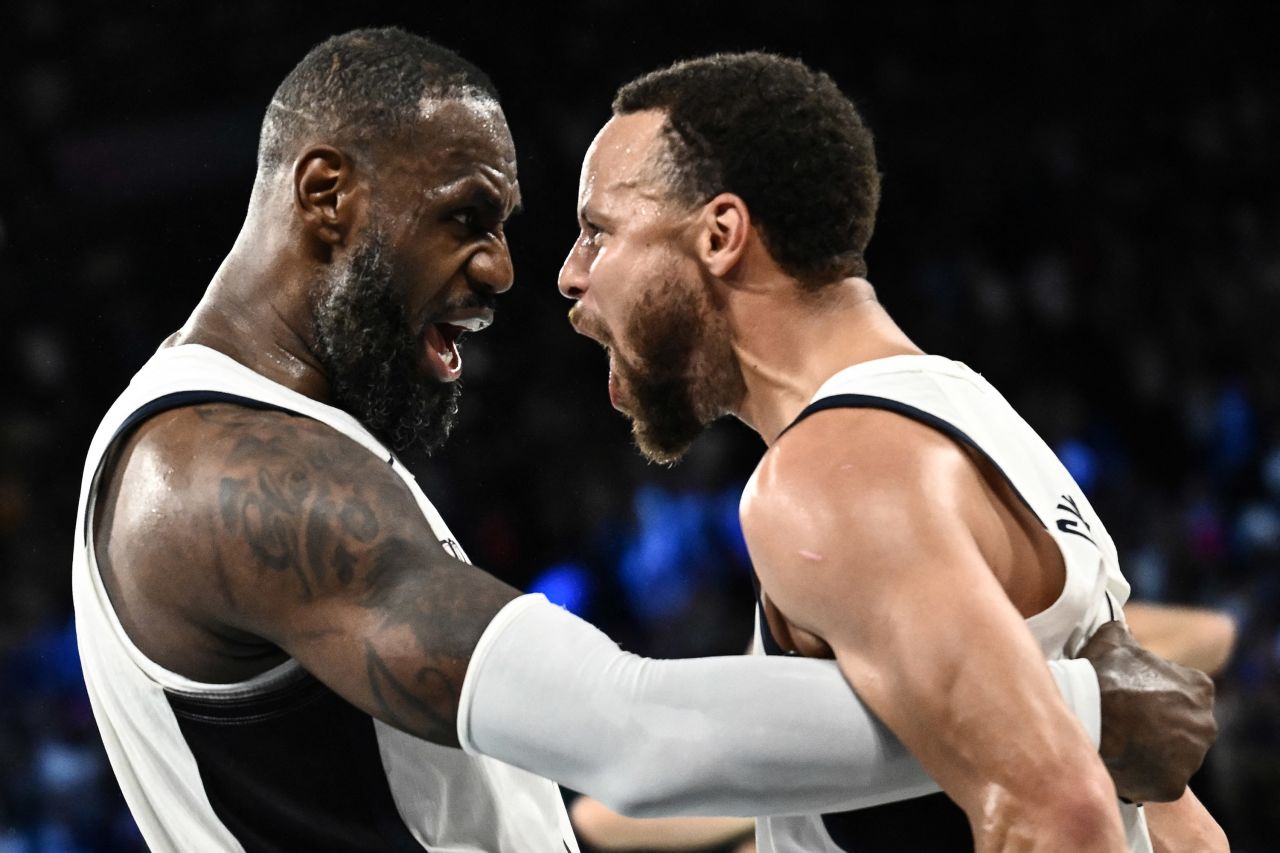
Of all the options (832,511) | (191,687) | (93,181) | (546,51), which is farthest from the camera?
(546,51)

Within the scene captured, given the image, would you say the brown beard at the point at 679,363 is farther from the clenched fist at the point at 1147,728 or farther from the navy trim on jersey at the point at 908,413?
the clenched fist at the point at 1147,728

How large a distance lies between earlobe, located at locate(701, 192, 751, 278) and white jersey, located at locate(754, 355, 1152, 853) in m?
0.31

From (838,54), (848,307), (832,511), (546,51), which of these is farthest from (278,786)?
(838,54)

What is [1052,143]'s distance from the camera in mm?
9141

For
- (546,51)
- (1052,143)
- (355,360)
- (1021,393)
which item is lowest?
(1021,393)

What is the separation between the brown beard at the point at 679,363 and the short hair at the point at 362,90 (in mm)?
497

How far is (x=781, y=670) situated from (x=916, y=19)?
342 inches

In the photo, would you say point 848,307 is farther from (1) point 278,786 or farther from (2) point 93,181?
(2) point 93,181

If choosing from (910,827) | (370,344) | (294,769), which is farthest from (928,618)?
(370,344)

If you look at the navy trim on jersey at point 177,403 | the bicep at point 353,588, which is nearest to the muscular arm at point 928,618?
the bicep at point 353,588

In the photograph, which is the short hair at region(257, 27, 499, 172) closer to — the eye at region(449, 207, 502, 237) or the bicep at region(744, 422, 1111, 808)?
the eye at region(449, 207, 502, 237)

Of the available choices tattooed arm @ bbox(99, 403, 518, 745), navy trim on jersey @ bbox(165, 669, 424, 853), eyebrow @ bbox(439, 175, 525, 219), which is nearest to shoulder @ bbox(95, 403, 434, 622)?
tattooed arm @ bbox(99, 403, 518, 745)

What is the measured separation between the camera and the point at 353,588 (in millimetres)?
1869

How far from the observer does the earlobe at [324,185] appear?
2.30 metres
